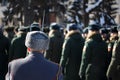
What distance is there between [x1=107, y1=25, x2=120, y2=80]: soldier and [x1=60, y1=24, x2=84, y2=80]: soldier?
1.10 meters

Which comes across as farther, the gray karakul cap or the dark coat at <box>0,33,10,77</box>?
the dark coat at <box>0,33,10,77</box>

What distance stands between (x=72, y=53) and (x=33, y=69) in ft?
19.1

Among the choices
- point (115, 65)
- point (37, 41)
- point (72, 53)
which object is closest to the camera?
point (37, 41)

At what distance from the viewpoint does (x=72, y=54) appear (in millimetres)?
11242

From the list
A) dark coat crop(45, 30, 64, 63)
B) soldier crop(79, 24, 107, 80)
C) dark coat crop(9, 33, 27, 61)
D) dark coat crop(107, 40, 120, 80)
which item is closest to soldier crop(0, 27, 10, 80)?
dark coat crop(9, 33, 27, 61)

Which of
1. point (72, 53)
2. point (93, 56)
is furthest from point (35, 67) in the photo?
point (72, 53)

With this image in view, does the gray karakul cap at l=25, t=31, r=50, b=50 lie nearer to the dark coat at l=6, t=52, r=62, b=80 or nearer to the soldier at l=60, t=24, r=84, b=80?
the dark coat at l=6, t=52, r=62, b=80

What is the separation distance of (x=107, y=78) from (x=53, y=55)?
5.28 feet

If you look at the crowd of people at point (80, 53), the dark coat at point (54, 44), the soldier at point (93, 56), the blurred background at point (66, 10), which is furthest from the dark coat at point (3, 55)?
the blurred background at point (66, 10)

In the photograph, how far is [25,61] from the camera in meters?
5.45

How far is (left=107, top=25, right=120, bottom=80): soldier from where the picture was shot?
10016mm

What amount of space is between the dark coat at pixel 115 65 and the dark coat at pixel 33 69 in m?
4.66

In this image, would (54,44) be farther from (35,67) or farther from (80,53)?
(35,67)

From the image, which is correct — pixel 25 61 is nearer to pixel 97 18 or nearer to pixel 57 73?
pixel 57 73
